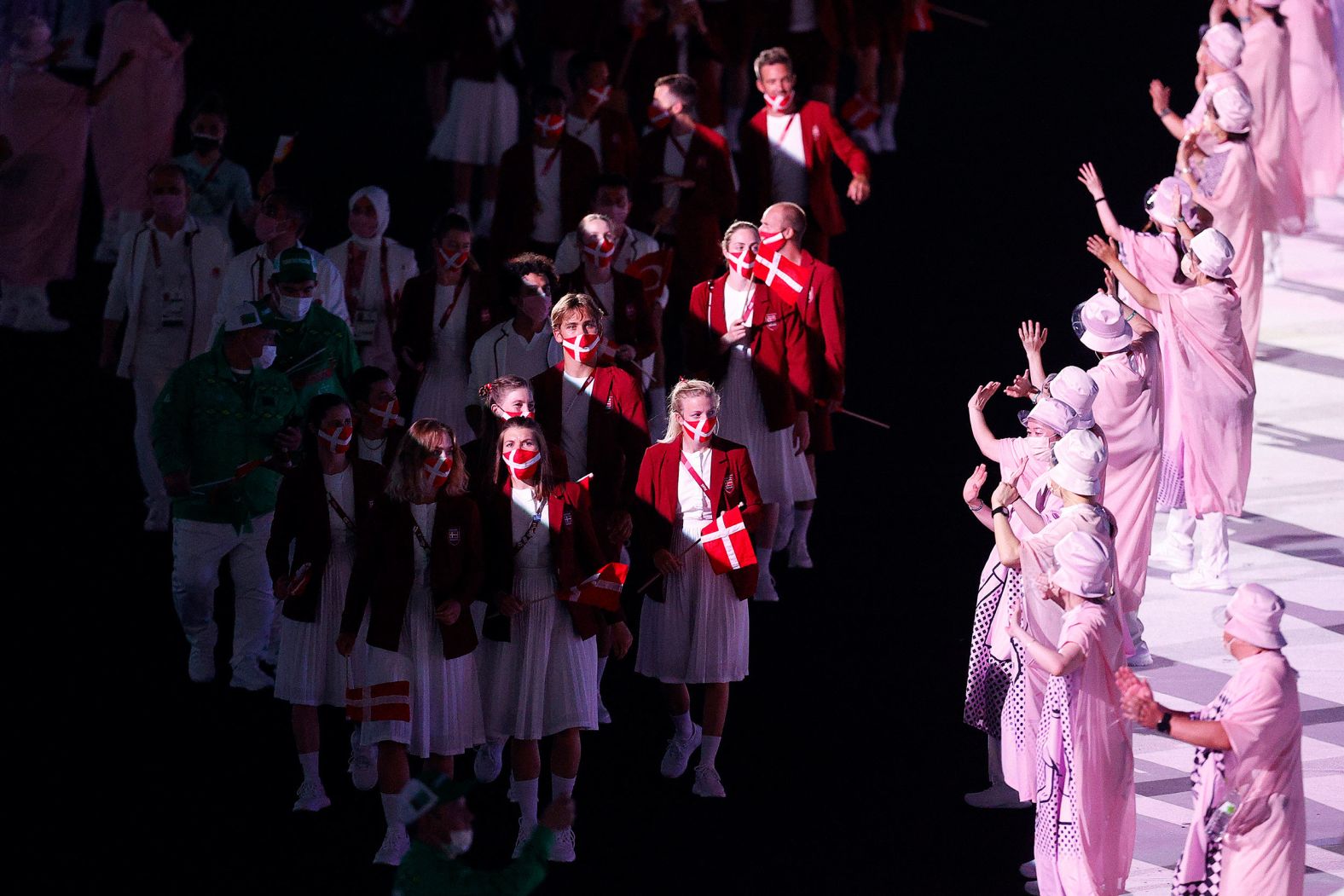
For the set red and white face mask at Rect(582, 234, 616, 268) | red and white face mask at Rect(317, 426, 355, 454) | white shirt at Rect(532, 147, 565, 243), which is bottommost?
red and white face mask at Rect(317, 426, 355, 454)

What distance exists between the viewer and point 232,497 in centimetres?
912

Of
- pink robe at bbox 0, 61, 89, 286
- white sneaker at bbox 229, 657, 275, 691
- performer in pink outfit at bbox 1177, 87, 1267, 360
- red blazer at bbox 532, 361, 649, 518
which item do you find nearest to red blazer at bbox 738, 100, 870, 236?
performer in pink outfit at bbox 1177, 87, 1267, 360

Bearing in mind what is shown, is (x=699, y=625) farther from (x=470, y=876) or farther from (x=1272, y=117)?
(x=1272, y=117)

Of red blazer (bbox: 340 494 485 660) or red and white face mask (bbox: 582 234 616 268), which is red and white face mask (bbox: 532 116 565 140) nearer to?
red and white face mask (bbox: 582 234 616 268)

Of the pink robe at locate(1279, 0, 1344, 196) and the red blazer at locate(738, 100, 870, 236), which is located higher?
the pink robe at locate(1279, 0, 1344, 196)

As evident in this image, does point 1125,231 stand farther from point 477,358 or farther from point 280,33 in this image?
point 280,33

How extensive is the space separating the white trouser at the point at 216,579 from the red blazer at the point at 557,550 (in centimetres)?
168

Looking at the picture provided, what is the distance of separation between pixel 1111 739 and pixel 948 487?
4475mm

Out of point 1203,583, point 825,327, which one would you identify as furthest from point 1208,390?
point 825,327

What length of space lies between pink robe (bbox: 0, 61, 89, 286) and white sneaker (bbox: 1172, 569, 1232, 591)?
734 cm

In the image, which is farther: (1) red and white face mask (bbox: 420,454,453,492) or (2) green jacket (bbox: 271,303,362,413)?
(2) green jacket (bbox: 271,303,362,413)

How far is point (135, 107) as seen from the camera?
46.0ft

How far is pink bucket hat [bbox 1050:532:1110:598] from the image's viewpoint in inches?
280

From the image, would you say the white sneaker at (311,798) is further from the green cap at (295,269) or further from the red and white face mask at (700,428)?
the green cap at (295,269)
